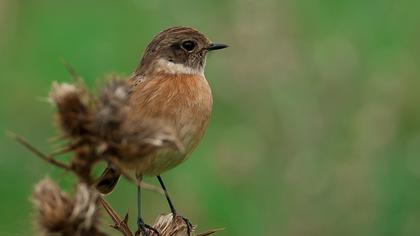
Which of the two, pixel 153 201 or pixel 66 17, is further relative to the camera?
pixel 66 17

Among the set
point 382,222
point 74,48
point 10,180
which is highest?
point 74,48

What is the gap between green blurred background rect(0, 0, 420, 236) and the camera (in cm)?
665

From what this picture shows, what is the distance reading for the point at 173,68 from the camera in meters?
5.68

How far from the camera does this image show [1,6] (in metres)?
8.80

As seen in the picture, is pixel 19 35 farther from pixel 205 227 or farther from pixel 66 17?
pixel 205 227

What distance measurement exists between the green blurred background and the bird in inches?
20.2

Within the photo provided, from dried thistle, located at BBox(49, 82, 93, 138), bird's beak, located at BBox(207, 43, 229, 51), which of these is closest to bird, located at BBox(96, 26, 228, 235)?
bird's beak, located at BBox(207, 43, 229, 51)

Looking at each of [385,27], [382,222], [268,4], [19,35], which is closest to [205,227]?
[382,222]

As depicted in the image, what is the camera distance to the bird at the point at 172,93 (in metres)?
4.98

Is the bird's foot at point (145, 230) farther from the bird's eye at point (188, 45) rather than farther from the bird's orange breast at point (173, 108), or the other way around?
the bird's eye at point (188, 45)

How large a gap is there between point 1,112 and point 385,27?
309 centimetres

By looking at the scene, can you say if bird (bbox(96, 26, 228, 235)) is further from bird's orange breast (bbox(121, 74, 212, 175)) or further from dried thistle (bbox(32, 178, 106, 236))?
dried thistle (bbox(32, 178, 106, 236))

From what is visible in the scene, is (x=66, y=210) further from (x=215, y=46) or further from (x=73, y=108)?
(x=215, y=46)

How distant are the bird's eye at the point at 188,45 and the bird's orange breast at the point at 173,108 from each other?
46 centimetres
